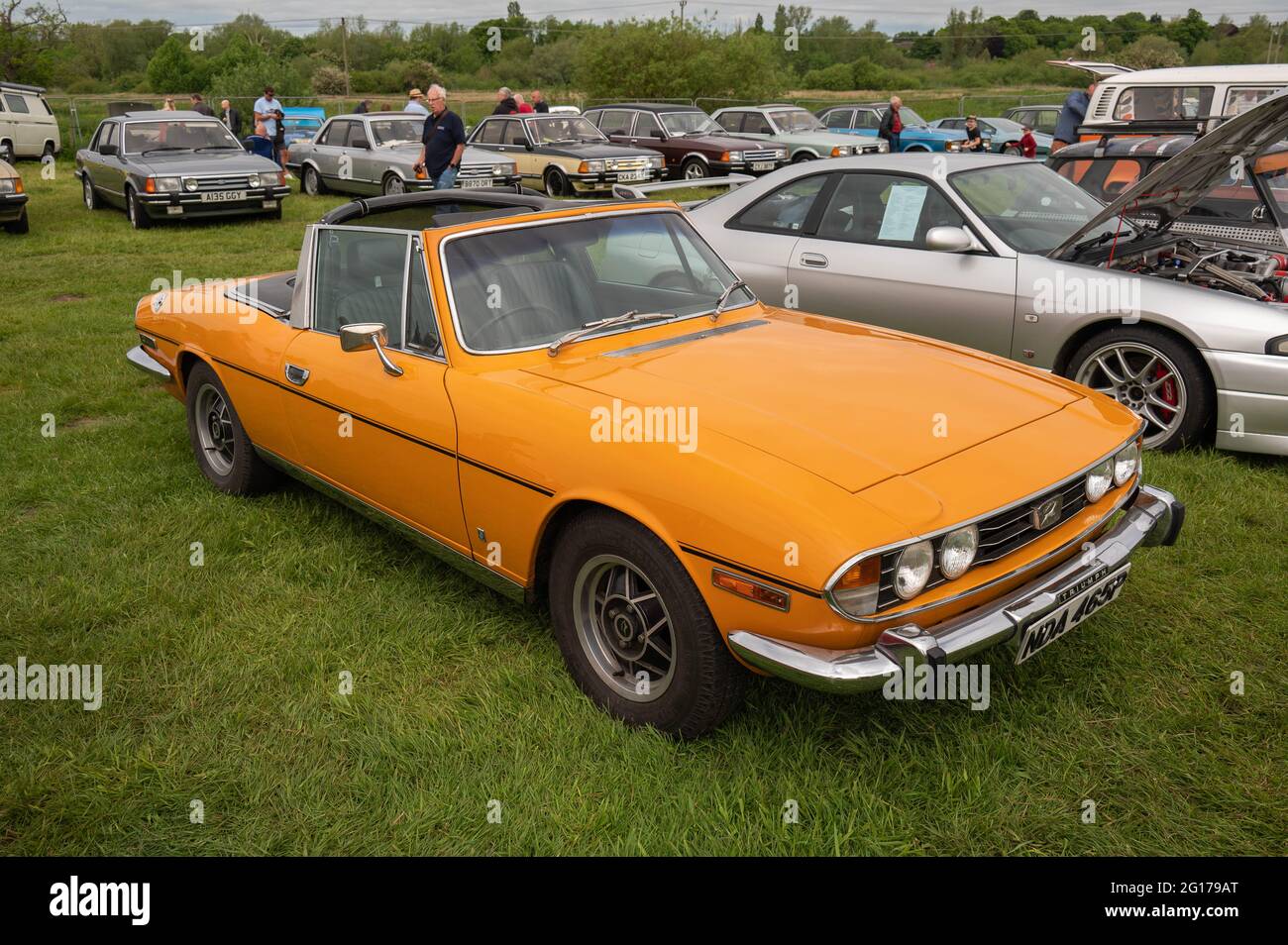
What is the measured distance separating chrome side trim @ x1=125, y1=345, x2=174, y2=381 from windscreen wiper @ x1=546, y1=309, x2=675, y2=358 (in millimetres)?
2788

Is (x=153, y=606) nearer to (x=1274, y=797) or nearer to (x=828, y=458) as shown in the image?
(x=828, y=458)

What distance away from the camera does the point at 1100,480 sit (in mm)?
3111

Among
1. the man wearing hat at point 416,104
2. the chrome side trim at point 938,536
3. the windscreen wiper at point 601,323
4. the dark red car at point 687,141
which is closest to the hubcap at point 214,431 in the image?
the windscreen wiper at point 601,323

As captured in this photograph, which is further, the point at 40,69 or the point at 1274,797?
the point at 40,69

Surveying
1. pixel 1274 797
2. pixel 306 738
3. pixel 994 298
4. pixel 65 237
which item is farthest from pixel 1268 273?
pixel 65 237

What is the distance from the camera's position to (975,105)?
117 ft

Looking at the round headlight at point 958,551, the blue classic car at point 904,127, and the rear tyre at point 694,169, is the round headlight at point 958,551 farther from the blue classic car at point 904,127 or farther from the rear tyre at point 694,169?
the blue classic car at point 904,127

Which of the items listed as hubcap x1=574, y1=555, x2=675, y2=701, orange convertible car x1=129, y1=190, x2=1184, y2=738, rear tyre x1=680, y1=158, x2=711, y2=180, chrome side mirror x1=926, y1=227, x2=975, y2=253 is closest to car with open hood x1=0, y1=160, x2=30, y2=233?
rear tyre x1=680, y1=158, x2=711, y2=180

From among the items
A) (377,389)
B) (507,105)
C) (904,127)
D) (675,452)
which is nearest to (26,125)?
(507,105)

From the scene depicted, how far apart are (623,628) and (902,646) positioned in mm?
908

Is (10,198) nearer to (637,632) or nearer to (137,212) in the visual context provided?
(137,212)

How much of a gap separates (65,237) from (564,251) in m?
11.7

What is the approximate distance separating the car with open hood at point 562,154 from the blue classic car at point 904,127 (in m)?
6.75

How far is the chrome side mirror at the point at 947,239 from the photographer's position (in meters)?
5.36
